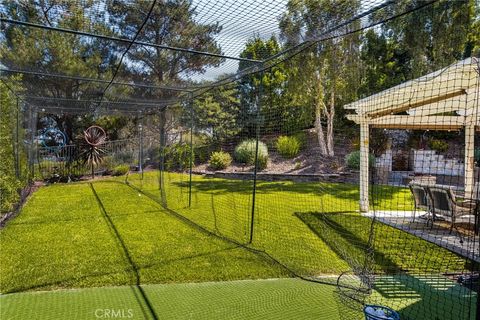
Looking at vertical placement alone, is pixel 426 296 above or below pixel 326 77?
below

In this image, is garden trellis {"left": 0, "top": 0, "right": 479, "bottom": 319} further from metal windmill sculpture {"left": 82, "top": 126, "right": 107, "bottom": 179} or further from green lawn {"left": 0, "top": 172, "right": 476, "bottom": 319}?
metal windmill sculpture {"left": 82, "top": 126, "right": 107, "bottom": 179}

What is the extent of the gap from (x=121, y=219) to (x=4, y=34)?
3.00 metres

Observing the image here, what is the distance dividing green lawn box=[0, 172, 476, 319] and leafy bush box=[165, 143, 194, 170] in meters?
0.94

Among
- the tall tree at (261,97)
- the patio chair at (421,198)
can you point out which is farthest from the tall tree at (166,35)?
the patio chair at (421,198)

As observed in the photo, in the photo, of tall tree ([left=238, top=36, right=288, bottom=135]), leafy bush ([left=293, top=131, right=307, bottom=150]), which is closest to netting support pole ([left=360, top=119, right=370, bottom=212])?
tall tree ([left=238, top=36, right=288, bottom=135])

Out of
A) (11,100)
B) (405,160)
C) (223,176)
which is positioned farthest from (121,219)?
(405,160)

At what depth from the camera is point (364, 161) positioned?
6.16 m

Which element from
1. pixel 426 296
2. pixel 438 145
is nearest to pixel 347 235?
pixel 426 296

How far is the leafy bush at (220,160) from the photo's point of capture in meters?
8.41

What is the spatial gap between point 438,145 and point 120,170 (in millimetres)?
11132

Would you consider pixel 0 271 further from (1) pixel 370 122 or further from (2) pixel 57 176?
(2) pixel 57 176

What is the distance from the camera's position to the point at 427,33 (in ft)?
33.1

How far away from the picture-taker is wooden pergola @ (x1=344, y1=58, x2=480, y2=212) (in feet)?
12.7

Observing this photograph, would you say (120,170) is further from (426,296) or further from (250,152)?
(426,296)
